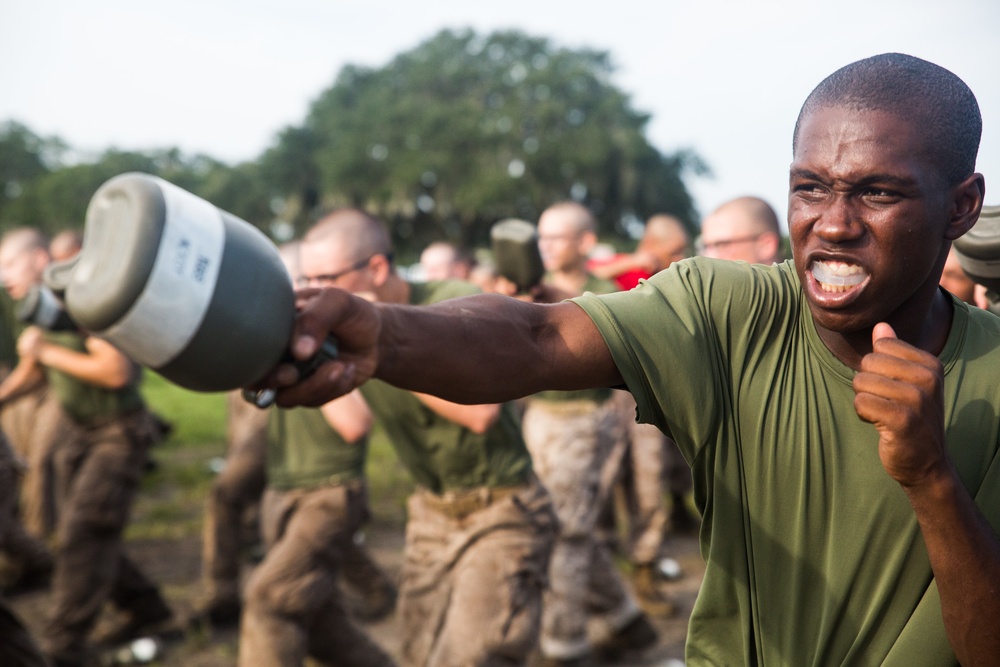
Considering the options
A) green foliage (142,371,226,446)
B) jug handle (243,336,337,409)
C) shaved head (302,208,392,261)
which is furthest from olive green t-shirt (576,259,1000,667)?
green foliage (142,371,226,446)

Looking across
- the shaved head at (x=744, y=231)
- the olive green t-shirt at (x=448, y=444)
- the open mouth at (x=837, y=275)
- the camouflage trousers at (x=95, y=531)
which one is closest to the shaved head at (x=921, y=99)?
the open mouth at (x=837, y=275)

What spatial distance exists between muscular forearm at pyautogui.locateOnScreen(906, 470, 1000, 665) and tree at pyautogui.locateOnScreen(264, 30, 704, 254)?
1509 inches

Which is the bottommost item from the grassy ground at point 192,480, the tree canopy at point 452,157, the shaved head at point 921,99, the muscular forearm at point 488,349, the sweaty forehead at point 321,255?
the tree canopy at point 452,157

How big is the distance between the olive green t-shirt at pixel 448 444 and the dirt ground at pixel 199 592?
114cm

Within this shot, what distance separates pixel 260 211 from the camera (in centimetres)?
4609

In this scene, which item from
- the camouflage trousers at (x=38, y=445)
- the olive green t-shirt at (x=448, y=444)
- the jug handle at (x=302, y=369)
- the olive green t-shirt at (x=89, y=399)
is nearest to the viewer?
the jug handle at (x=302, y=369)

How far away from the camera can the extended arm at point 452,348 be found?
167 cm

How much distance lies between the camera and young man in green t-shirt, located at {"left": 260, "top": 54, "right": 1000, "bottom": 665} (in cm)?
189

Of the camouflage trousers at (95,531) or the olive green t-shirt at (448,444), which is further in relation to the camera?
the camouflage trousers at (95,531)

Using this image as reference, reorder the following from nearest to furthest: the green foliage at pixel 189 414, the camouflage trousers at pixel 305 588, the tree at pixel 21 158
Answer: the camouflage trousers at pixel 305 588, the green foliage at pixel 189 414, the tree at pixel 21 158

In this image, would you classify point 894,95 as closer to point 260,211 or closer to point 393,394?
point 393,394

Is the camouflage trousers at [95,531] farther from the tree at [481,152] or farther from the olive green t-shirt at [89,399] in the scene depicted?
the tree at [481,152]

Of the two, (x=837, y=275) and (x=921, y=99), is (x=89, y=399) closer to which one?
(x=837, y=275)

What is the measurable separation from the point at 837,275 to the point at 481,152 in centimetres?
4106
